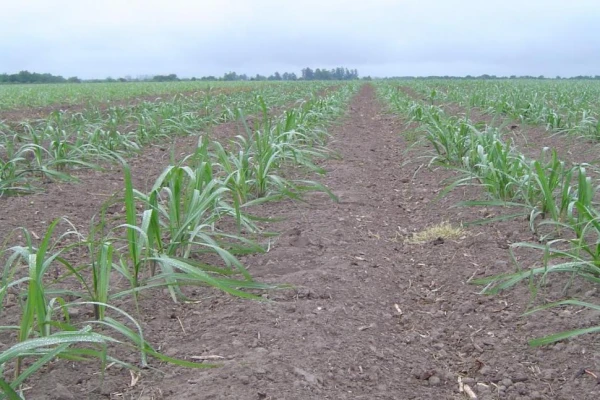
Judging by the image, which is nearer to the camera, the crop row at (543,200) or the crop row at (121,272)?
the crop row at (121,272)

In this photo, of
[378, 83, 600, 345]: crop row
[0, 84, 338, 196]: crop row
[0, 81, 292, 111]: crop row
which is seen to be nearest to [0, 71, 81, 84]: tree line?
[0, 81, 292, 111]: crop row

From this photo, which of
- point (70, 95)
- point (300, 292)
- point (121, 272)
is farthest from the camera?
point (70, 95)

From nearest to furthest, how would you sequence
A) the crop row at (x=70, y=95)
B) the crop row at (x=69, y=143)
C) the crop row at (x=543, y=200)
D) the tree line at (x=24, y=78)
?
the crop row at (x=543, y=200), the crop row at (x=69, y=143), the crop row at (x=70, y=95), the tree line at (x=24, y=78)

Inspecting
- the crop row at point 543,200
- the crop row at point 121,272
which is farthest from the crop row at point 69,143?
the crop row at point 543,200

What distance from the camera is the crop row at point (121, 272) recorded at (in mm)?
1599

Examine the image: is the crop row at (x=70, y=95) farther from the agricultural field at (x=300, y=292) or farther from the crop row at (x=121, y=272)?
the crop row at (x=121, y=272)

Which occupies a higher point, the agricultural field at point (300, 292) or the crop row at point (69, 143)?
the crop row at point (69, 143)

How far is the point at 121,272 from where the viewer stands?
2.16 metres

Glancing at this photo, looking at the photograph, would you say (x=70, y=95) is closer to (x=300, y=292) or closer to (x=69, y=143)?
(x=69, y=143)

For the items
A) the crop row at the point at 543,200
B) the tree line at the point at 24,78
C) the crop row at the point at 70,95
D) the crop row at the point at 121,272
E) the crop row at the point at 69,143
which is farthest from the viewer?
the tree line at the point at 24,78

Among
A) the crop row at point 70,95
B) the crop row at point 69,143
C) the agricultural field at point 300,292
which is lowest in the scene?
the agricultural field at point 300,292

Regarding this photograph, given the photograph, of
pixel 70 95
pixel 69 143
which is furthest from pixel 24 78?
pixel 69 143

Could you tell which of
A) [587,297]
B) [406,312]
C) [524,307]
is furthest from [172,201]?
[587,297]

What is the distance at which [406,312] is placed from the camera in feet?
7.98
